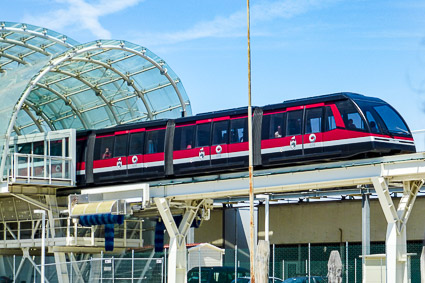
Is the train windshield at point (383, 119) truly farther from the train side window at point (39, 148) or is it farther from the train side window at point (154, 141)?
the train side window at point (39, 148)

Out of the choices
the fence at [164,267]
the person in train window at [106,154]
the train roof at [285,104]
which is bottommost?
the fence at [164,267]

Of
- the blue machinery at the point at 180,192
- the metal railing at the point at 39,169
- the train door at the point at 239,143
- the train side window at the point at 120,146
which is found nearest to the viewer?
the blue machinery at the point at 180,192

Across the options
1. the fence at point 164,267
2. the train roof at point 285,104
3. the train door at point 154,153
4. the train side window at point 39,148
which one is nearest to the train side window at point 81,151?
the train side window at point 39,148

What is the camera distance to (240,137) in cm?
3378

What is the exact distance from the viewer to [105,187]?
38.3 metres

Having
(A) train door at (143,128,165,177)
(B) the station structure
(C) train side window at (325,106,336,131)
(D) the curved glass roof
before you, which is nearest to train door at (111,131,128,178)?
(B) the station structure

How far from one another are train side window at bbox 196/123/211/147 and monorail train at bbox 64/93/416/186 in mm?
42

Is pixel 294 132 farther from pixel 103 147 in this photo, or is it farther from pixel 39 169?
pixel 39 169

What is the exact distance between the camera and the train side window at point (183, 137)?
1395 inches

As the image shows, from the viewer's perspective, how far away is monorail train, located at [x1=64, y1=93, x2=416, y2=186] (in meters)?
30.8

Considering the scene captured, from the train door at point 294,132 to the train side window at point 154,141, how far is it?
259 inches

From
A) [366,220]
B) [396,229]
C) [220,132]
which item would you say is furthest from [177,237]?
[396,229]

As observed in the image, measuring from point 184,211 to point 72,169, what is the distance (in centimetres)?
558

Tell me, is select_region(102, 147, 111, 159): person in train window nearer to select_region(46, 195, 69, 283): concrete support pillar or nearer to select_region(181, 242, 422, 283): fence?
select_region(46, 195, 69, 283): concrete support pillar
